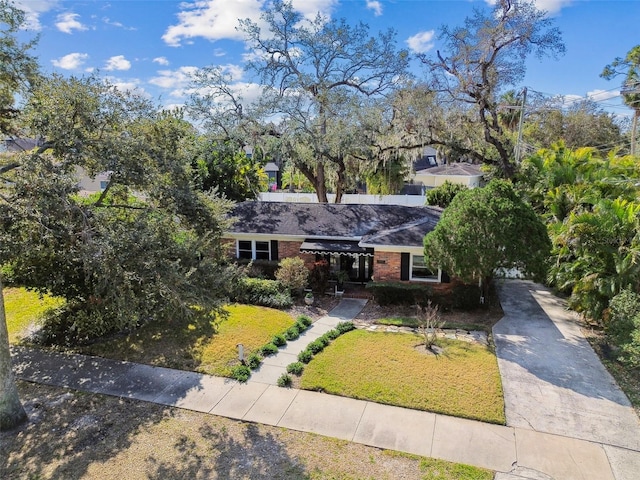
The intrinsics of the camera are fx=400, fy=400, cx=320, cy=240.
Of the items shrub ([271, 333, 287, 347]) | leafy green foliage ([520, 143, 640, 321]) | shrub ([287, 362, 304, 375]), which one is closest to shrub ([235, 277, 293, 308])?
shrub ([271, 333, 287, 347])

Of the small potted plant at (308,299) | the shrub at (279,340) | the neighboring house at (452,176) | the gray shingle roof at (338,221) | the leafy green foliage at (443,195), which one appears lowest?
the shrub at (279,340)

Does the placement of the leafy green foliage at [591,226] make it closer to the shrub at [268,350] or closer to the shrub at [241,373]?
the shrub at [268,350]

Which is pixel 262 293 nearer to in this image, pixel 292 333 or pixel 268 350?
pixel 292 333

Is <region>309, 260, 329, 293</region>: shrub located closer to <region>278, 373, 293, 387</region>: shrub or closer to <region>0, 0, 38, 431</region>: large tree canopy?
<region>278, 373, 293, 387</region>: shrub

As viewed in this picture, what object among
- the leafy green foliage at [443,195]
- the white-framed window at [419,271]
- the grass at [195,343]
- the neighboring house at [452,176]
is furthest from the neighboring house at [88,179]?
the neighboring house at [452,176]

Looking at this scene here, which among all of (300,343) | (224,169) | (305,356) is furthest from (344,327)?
(224,169)

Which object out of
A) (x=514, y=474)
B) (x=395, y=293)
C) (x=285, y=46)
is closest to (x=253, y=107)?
(x=285, y=46)
